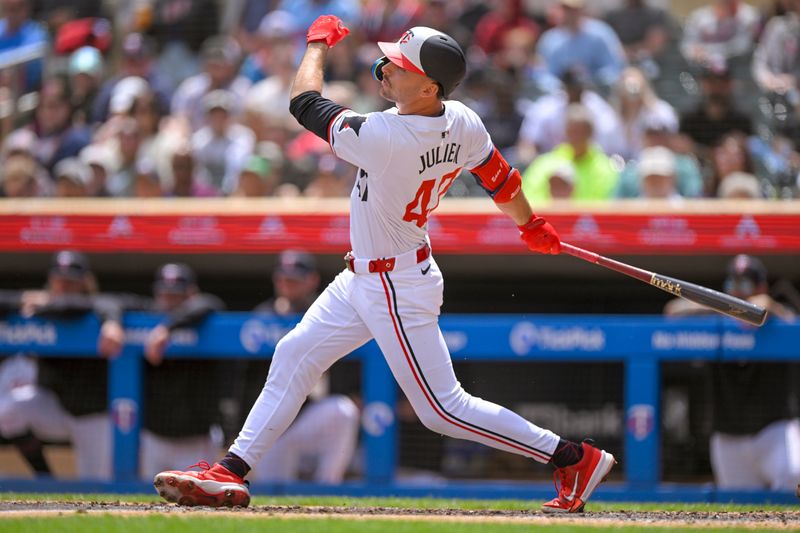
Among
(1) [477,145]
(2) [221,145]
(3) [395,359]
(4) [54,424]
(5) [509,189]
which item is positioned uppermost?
(2) [221,145]

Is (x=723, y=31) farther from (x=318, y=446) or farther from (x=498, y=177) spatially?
A: (x=498, y=177)

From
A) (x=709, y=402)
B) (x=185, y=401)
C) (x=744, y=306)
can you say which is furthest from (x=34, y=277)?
(x=744, y=306)

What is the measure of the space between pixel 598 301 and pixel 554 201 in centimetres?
86

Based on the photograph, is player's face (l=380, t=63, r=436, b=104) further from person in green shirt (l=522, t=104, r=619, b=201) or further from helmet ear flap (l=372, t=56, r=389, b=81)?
person in green shirt (l=522, t=104, r=619, b=201)

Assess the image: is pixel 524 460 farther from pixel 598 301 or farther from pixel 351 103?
pixel 351 103

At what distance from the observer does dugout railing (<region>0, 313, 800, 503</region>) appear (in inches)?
270

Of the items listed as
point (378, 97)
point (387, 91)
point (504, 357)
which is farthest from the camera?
point (378, 97)

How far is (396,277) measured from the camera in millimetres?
4402

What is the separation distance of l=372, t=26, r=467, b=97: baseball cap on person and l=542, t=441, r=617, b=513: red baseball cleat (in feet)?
4.82

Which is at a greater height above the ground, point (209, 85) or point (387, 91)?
point (209, 85)

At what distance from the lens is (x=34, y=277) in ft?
28.8

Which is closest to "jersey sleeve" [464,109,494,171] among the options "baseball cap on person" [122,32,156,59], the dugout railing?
the dugout railing

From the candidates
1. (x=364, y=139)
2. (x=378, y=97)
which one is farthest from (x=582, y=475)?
(x=378, y=97)

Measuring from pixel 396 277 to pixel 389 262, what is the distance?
6 centimetres
